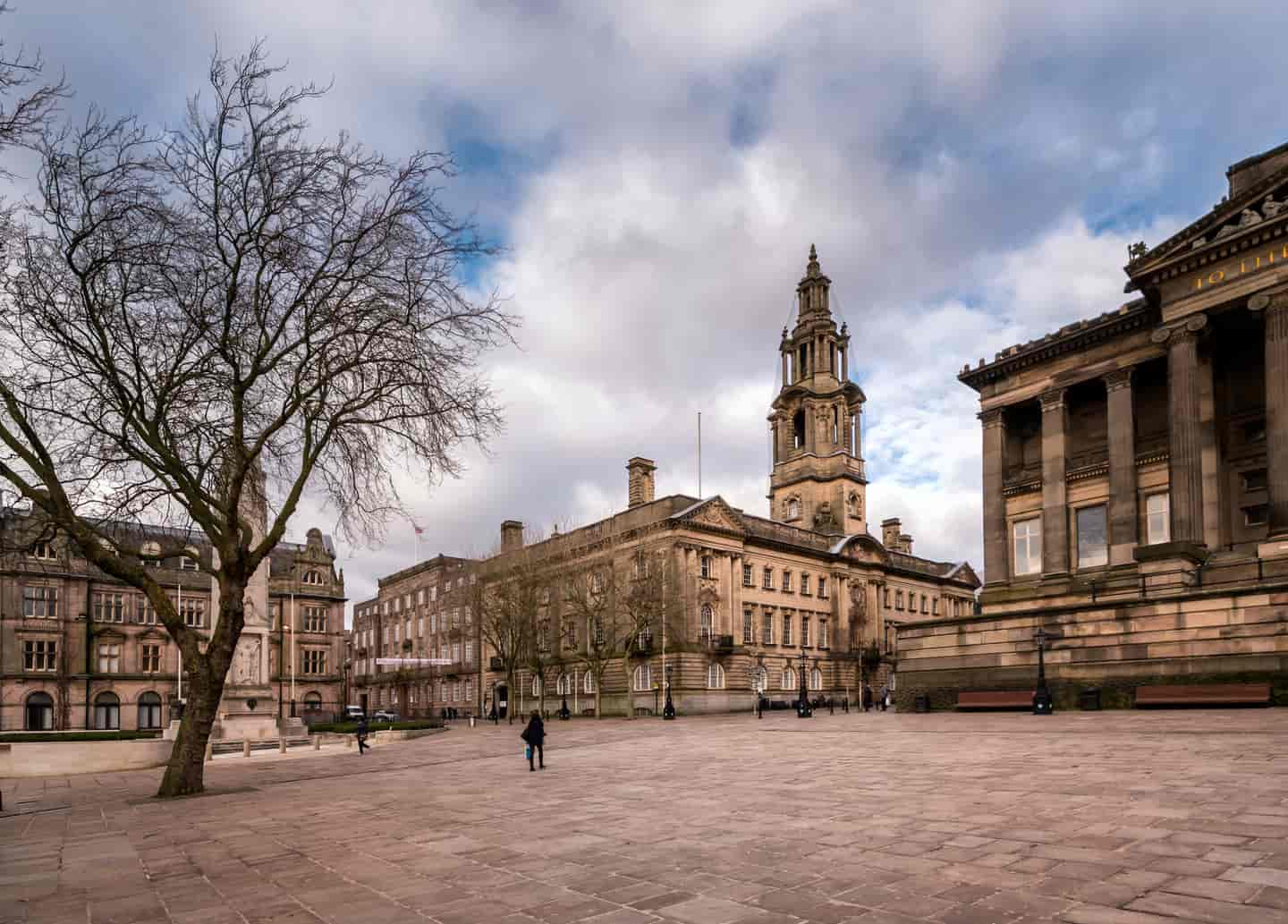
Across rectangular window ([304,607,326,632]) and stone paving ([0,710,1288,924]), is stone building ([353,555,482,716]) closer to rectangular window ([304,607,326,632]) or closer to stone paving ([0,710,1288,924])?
rectangular window ([304,607,326,632])

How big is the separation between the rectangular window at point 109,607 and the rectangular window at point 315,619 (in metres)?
14.4

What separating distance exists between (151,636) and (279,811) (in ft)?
228

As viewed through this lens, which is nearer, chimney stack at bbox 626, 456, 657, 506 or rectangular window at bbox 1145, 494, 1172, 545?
rectangular window at bbox 1145, 494, 1172, 545

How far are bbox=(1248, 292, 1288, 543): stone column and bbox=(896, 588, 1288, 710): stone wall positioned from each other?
13.1 feet

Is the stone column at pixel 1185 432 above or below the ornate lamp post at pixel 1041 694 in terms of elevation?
above

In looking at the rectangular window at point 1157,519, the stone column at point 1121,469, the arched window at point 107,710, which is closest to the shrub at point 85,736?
the arched window at point 107,710

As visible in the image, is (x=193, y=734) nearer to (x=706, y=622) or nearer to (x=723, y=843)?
(x=723, y=843)

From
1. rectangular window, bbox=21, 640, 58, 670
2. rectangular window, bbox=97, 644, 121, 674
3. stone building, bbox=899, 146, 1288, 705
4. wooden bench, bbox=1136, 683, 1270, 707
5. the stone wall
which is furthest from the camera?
rectangular window, bbox=97, 644, 121, 674

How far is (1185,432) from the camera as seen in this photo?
34938 mm

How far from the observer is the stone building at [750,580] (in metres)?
62.4

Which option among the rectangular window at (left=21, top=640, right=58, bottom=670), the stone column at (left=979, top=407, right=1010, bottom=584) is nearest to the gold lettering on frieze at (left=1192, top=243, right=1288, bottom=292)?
the stone column at (left=979, top=407, right=1010, bottom=584)

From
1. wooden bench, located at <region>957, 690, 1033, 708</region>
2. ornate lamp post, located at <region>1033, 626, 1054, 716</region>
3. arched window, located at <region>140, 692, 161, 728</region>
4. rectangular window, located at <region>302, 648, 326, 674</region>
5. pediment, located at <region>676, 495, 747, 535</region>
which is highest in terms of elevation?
pediment, located at <region>676, 495, 747, 535</region>

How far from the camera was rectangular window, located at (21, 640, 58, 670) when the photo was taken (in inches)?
2744

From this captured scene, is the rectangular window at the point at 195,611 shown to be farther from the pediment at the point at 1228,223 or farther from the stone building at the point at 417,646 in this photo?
the pediment at the point at 1228,223
